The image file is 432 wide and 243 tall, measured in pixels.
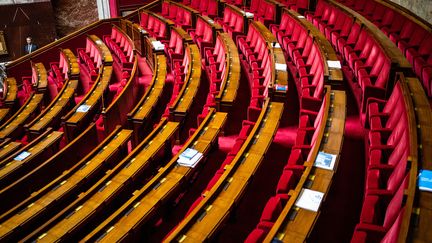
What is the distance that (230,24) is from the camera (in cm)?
170

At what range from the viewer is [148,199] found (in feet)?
2.45

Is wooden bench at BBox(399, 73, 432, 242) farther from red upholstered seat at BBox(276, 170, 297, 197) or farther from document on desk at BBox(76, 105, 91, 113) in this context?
document on desk at BBox(76, 105, 91, 113)

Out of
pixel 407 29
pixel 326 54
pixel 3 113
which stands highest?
pixel 407 29

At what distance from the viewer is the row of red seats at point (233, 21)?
1.59m

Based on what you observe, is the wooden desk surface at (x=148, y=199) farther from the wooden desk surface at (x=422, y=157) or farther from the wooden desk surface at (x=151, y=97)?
the wooden desk surface at (x=422, y=157)

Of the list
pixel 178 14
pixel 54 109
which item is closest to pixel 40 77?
pixel 54 109

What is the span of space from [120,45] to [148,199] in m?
1.31

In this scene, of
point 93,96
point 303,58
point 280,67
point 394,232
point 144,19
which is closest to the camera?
point 394,232

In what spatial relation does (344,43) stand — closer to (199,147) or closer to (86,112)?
(199,147)

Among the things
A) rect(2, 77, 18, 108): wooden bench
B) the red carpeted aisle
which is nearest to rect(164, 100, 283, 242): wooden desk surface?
the red carpeted aisle

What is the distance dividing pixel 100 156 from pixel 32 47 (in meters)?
1.54

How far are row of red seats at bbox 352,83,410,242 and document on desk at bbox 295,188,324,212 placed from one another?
0.07 meters

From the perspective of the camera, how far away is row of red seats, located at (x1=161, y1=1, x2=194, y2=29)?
1.83 meters

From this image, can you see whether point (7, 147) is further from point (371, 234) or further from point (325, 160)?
point (371, 234)
